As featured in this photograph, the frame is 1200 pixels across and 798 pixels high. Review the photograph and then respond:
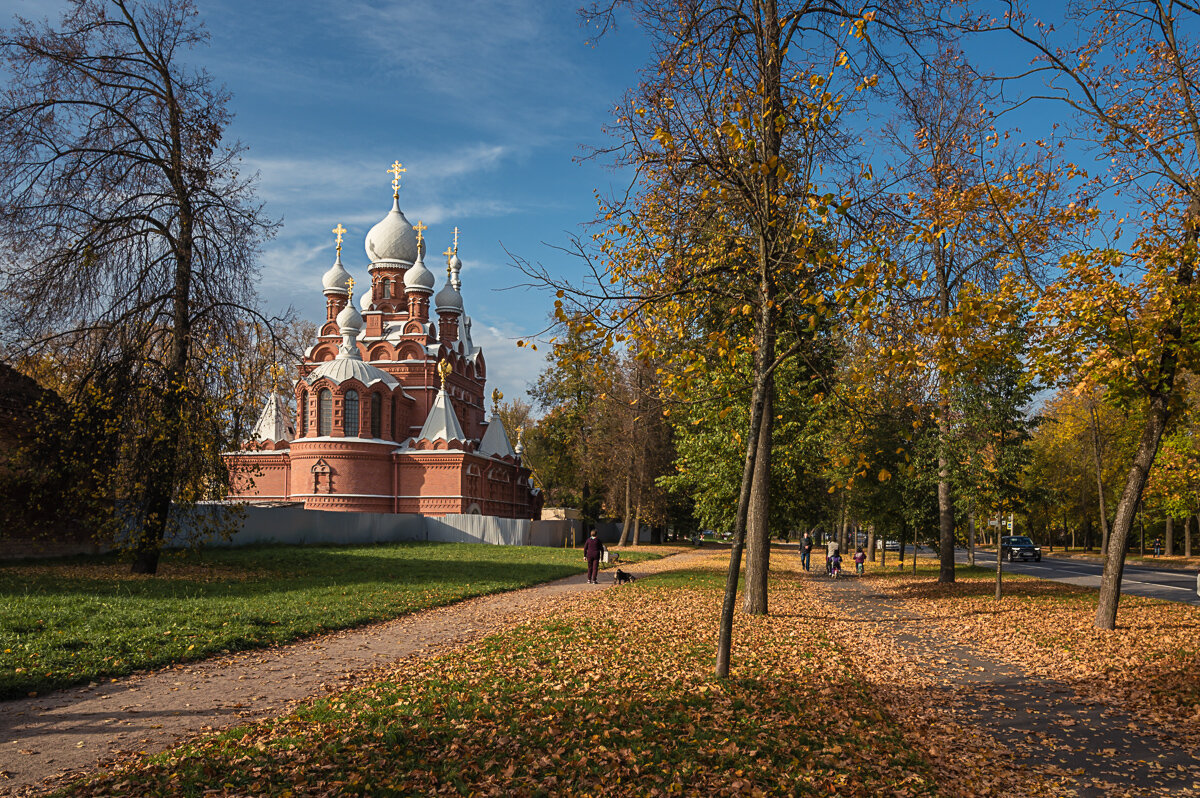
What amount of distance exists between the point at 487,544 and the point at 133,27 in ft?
97.7

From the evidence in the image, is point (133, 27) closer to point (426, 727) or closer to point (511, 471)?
point (426, 727)

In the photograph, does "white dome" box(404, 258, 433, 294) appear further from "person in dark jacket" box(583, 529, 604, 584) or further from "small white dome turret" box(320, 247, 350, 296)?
"person in dark jacket" box(583, 529, 604, 584)

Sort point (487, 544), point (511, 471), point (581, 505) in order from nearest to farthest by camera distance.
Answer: point (487, 544) → point (511, 471) → point (581, 505)

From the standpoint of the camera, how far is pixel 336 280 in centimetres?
5856

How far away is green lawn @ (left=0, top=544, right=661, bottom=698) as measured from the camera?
31.4ft

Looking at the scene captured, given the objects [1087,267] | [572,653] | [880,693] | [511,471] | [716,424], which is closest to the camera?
[880,693]

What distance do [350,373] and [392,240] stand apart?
1311cm

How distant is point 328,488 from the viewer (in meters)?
46.8

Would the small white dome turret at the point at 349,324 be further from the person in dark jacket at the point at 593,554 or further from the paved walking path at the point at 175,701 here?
the paved walking path at the point at 175,701

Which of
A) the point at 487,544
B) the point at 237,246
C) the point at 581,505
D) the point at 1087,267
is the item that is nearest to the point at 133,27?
→ the point at 237,246

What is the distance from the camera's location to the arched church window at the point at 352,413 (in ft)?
159

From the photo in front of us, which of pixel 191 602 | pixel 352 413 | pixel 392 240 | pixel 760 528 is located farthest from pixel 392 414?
pixel 760 528

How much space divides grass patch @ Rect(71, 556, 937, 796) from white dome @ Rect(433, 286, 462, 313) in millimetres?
50285

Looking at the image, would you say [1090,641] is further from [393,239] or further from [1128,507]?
[393,239]
